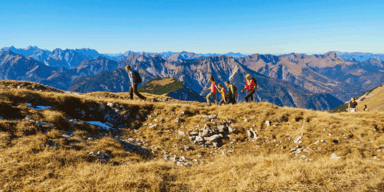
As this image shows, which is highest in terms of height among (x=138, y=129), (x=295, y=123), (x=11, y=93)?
(x=11, y=93)

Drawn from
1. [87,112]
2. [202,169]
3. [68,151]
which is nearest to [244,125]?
[202,169]

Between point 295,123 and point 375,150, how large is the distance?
463 centimetres

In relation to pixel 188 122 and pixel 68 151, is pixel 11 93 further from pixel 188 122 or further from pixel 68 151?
pixel 188 122

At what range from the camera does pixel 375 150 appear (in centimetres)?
1063

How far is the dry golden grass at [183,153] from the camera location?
589 cm

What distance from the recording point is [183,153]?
37.3ft

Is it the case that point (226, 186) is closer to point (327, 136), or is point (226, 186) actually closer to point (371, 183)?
point (371, 183)

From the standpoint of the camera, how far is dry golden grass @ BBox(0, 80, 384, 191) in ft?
19.3

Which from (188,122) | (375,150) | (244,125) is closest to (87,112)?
(188,122)

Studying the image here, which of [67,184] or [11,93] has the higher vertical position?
[11,93]

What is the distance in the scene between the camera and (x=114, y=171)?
259 inches

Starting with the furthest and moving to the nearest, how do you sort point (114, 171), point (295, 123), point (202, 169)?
point (295, 123) < point (202, 169) < point (114, 171)

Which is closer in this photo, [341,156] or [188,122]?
[341,156]

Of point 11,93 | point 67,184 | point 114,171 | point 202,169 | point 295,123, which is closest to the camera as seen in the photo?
point 67,184
